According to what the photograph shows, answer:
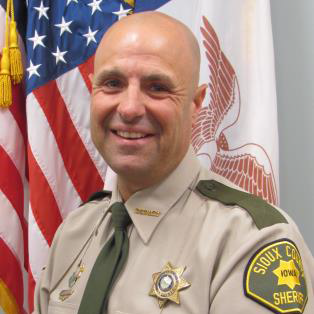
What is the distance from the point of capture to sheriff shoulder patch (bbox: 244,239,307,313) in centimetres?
71

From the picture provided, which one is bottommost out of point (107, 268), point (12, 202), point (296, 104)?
point (12, 202)

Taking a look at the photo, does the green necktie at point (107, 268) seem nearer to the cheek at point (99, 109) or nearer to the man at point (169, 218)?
the man at point (169, 218)

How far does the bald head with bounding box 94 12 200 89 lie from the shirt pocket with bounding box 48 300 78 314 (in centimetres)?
49

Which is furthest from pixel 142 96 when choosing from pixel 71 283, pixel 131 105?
pixel 71 283

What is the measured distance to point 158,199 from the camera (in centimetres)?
91

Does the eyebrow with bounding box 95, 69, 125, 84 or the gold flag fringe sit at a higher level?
the eyebrow with bounding box 95, 69, 125, 84

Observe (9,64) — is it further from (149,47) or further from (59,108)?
(149,47)

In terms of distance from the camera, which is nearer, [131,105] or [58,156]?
[131,105]

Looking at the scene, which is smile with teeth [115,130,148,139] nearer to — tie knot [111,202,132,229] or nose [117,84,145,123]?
nose [117,84,145,123]

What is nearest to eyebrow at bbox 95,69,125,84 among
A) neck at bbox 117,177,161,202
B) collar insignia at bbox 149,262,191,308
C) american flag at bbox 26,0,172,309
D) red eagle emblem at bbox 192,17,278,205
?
neck at bbox 117,177,161,202

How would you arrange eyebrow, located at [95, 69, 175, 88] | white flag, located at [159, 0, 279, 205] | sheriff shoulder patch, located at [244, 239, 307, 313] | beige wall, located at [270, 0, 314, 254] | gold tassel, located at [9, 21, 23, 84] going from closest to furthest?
1. sheriff shoulder patch, located at [244, 239, 307, 313]
2. eyebrow, located at [95, 69, 175, 88]
3. white flag, located at [159, 0, 279, 205]
4. beige wall, located at [270, 0, 314, 254]
5. gold tassel, located at [9, 21, 23, 84]

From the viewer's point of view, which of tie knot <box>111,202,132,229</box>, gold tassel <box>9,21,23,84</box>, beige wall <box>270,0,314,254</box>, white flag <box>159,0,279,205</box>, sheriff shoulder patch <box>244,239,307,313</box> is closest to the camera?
sheriff shoulder patch <box>244,239,307,313</box>

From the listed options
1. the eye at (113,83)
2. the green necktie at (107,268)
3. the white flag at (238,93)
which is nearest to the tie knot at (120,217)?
the green necktie at (107,268)

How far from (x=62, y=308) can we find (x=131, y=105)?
1.50 feet
